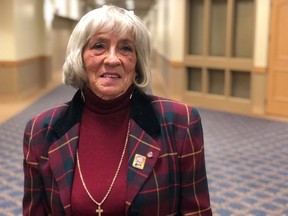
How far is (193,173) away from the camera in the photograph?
1.55 m

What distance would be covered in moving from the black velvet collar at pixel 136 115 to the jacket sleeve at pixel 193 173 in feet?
0.40

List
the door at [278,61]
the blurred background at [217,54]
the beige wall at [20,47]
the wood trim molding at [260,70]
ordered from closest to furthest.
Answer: the door at [278,61]
the blurred background at [217,54]
the wood trim molding at [260,70]
the beige wall at [20,47]

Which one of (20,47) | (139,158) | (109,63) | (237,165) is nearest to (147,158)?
(139,158)

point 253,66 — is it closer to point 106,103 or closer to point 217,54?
point 217,54

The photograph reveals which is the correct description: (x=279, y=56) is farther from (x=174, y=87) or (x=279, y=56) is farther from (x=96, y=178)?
(x=96, y=178)

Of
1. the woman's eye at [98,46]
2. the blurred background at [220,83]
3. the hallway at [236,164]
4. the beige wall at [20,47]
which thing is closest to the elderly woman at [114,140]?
the woman's eye at [98,46]

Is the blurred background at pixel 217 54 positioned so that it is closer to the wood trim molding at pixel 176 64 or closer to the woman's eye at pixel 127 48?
the wood trim molding at pixel 176 64

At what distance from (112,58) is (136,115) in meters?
0.23

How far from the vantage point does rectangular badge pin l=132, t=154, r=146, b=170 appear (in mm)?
1503

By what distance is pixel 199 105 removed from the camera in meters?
8.84

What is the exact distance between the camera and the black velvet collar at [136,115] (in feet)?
5.15

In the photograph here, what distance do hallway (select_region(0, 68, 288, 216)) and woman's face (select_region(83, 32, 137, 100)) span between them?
218cm

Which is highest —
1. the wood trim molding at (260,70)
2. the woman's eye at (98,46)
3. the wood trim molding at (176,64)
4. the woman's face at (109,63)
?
the woman's eye at (98,46)

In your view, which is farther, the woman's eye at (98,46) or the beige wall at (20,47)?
the beige wall at (20,47)
